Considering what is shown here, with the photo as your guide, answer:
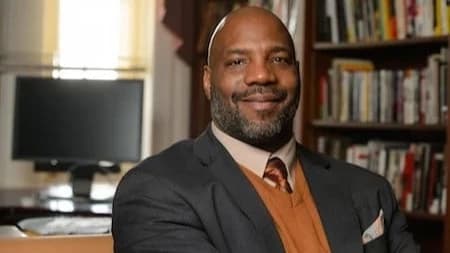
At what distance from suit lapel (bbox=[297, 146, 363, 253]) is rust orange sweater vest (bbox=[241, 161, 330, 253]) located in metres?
0.02

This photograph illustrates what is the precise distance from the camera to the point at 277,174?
1431mm

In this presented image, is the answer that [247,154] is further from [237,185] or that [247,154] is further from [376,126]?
[376,126]

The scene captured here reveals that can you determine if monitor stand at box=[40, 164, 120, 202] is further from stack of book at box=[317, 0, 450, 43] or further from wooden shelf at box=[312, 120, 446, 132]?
stack of book at box=[317, 0, 450, 43]

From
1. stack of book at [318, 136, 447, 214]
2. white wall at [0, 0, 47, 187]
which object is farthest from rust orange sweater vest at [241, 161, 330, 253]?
white wall at [0, 0, 47, 187]

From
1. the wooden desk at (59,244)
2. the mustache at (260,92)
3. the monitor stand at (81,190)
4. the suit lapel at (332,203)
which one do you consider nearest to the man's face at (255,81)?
the mustache at (260,92)

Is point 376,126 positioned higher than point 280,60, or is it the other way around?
point 280,60

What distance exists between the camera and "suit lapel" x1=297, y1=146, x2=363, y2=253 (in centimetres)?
140

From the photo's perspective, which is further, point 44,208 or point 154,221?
point 44,208

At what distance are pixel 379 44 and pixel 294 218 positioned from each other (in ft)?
5.56

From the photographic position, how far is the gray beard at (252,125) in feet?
4.55

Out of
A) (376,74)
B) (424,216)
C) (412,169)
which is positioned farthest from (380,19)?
(424,216)

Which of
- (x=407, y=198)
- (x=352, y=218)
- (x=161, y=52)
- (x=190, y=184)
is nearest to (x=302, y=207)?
(x=352, y=218)

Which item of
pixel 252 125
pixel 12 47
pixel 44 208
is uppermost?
pixel 12 47

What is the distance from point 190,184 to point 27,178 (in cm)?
261
